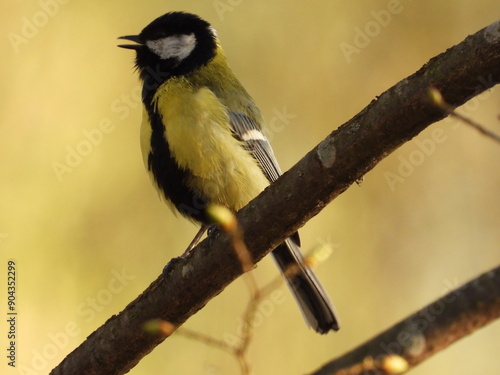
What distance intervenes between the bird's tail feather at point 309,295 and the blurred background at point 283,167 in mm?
1175

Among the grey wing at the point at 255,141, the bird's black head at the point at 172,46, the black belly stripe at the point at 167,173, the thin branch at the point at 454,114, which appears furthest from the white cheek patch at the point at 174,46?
the thin branch at the point at 454,114

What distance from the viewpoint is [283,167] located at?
460 centimetres

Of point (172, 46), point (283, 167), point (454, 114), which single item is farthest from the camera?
point (283, 167)

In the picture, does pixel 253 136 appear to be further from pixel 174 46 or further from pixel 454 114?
pixel 454 114

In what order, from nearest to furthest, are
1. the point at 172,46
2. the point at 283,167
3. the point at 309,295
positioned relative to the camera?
the point at 309,295
the point at 172,46
the point at 283,167

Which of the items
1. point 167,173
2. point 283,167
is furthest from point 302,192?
point 283,167

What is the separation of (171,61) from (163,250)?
5.22 ft

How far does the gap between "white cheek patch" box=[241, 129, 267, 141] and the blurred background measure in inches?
57.1

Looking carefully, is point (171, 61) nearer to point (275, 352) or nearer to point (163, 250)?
point (163, 250)

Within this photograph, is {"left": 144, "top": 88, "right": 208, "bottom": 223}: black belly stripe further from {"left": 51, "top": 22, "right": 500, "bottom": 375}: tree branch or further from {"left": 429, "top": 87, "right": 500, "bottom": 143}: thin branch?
{"left": 429, "top": 87, "right": 500, "bottom": 143}: thin branch

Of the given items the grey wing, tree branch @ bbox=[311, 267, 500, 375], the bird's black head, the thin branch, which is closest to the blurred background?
the bird's black head

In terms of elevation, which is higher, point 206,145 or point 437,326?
point 206,145

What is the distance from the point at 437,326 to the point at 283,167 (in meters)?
2.67

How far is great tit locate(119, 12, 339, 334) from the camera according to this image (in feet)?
9.59
